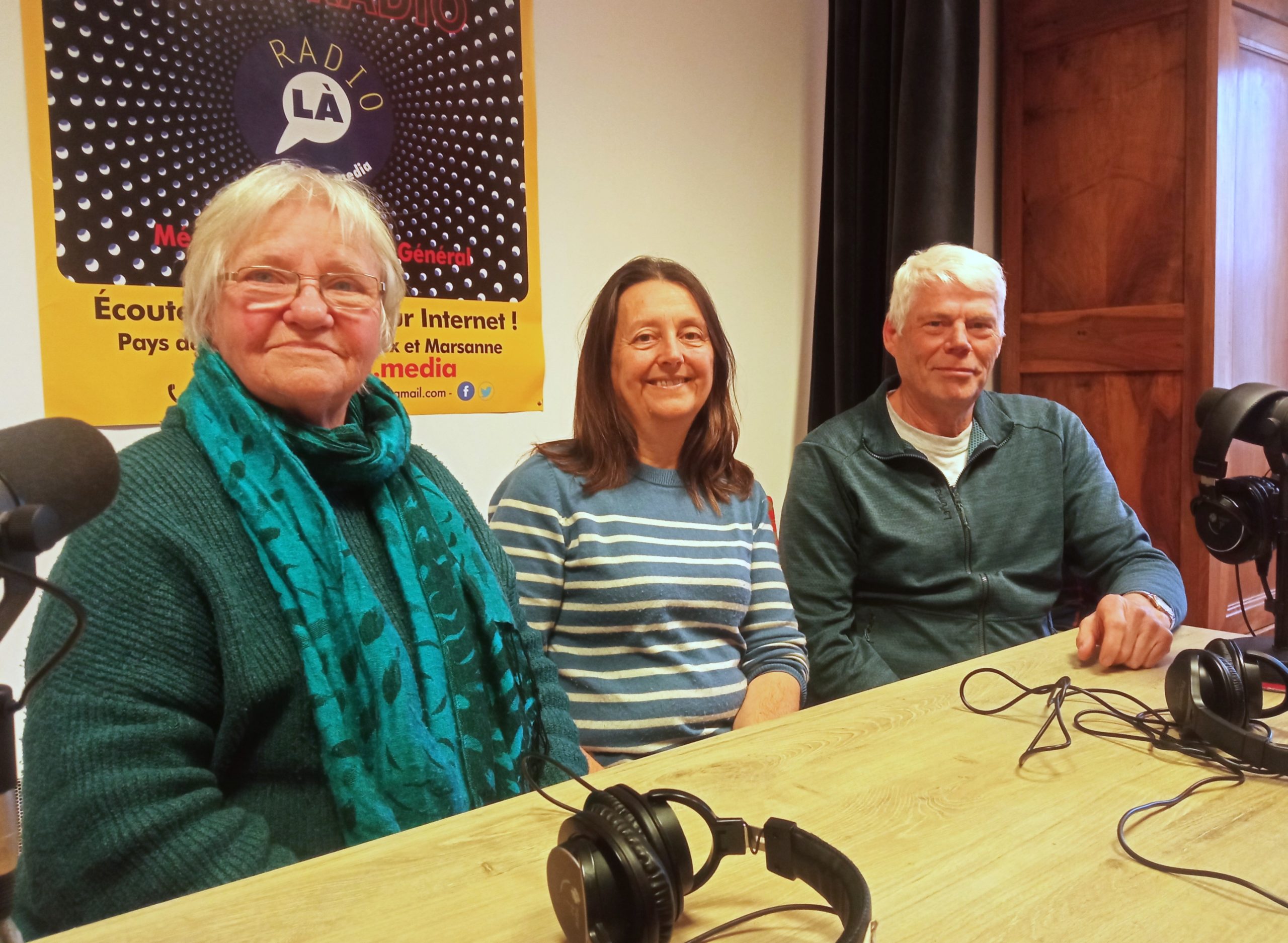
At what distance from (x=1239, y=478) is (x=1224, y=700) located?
0.51 m

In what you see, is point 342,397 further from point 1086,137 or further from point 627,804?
point 1086,137

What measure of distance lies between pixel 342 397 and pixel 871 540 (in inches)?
40.8

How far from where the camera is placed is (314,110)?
6.30 ft

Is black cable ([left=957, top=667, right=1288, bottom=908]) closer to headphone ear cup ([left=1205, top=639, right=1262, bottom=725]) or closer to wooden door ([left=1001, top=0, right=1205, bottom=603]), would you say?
headphone ear cup ([left=1205, top=639, right=1262, bottom=725])

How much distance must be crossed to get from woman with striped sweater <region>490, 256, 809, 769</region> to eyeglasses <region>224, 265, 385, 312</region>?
442 millimetres

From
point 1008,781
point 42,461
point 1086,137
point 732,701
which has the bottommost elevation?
point 732,701

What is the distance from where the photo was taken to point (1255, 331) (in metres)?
2.57

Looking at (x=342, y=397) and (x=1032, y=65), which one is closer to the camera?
(x=342, y=397)

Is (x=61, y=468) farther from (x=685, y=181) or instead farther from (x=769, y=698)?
A: (x=685, y=181)

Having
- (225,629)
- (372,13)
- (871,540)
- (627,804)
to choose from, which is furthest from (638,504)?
(372,13)

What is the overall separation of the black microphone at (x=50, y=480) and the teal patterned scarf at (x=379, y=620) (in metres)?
0.51

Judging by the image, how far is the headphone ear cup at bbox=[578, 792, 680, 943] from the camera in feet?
1.89

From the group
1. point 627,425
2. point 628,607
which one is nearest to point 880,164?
point 627,425

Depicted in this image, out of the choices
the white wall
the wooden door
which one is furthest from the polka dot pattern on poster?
the wooden door
